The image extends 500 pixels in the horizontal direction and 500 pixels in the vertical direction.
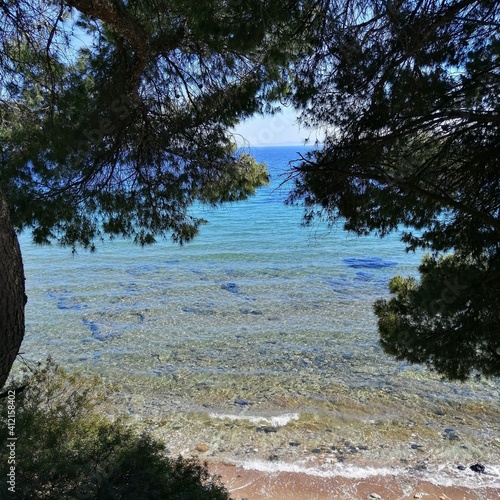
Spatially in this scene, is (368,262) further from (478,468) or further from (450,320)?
(450,320)

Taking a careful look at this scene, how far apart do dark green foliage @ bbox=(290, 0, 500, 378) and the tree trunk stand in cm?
286

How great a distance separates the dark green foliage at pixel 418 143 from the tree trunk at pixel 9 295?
2.86 m

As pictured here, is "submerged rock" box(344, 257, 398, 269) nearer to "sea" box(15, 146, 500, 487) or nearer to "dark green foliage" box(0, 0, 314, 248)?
"sea" box(15, 146, 500, 487)

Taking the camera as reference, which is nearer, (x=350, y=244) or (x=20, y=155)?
(x=20, y=155)

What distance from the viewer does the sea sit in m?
5.80

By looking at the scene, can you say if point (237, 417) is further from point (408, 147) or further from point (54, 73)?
point (54, 73)

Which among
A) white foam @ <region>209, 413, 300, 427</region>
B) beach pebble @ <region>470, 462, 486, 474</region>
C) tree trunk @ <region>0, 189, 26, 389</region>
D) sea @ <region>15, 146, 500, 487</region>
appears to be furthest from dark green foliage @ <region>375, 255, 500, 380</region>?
tree trunk @ <region>0, 189, 26, 389</region>

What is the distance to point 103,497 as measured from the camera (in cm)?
340

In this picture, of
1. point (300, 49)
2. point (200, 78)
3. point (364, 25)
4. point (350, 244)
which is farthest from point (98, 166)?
point (350, 244)

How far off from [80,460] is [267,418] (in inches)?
134

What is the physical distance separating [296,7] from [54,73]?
2665 mm

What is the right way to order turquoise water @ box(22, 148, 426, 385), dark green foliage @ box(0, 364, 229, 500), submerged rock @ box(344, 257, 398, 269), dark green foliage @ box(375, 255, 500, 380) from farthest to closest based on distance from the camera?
submerged rock @ box(344, 257, 398, 269), turquoise water @ box(22, 148, 426, 385), dark green foliage @ box(375, 255, 500, 380), dark green foliage @ box(0, 364, 229, 500)

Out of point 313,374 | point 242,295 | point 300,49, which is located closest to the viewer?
point 300,49

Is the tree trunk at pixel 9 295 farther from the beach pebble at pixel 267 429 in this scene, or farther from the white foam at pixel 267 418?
the white foam at pixel 267 418
